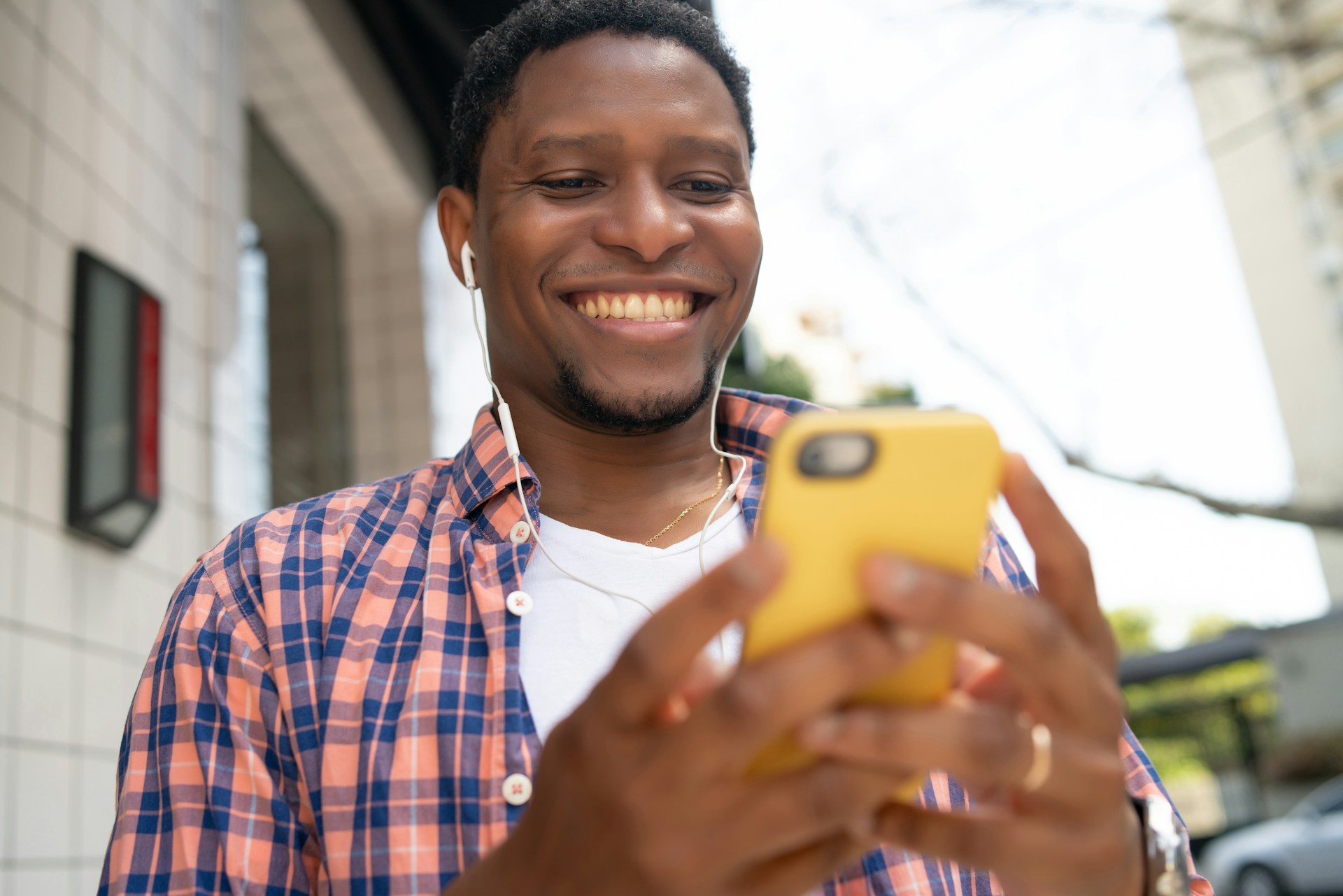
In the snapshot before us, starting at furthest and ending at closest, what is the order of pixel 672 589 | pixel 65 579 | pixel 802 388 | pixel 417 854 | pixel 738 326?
pixel 802 388, pixel 65 579, pixel 738 326, pixel 672 589, pixel 417 854

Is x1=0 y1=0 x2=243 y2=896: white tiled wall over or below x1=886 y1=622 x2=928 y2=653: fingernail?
over

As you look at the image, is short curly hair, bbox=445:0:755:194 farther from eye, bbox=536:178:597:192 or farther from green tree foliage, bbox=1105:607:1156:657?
green tree foliage, bbox=1105:607:1156:657

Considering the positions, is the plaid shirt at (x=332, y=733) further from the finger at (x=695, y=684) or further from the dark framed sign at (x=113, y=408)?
the dark framed sign at (x=113, y=408)

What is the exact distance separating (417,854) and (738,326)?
62 centimetres

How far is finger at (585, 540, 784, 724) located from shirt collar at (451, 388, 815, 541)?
592mm

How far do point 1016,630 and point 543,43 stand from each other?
939 millimetres

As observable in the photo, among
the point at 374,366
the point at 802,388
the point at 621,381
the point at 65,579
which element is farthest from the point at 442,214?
the point at 802,388

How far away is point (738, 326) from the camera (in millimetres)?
1192

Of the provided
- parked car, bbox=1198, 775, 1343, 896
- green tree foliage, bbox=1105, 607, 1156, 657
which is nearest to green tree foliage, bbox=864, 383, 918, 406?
parked car, bbox=1198, 775, 1343, 896

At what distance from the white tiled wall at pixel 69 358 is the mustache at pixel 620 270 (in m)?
1.59

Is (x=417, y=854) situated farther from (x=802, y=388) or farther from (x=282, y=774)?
(x=802, y=388)

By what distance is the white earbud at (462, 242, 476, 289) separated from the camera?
1.27m

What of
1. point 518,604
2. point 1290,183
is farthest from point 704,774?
point 1290,183

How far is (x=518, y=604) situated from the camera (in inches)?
38.0
